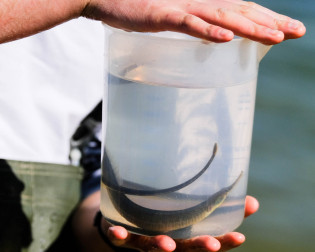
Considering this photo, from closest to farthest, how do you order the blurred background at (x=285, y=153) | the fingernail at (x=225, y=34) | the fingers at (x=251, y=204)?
the fingernail at (x=225, y=34)
the fingers at (x=251, y=204)
the blurred background at (x=285, y=153)

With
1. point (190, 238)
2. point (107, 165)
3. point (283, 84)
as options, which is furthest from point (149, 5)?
point (283, 84)

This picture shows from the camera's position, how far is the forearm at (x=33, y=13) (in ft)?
3.78

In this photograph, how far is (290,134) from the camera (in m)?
3.15

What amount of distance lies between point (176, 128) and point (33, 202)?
75 centimetres

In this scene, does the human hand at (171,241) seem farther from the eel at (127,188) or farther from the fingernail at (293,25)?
the fingernail at (293,25)

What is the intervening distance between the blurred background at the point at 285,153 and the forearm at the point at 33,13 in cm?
169

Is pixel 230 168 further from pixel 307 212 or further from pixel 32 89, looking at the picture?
pixel 307 212

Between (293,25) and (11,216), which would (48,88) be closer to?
(11,216)

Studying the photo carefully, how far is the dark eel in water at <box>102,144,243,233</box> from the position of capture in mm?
1171

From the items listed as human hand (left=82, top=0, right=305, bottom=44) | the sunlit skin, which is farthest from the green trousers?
human hand (left=82, top=0, right=305, bottom=44)

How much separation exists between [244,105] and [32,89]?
693mm

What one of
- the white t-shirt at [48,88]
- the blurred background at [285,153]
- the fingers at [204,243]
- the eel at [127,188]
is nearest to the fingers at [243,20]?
the eel at [127,188]

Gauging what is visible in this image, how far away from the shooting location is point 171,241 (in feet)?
3.92

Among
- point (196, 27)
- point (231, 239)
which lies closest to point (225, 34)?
point (196, 27)
